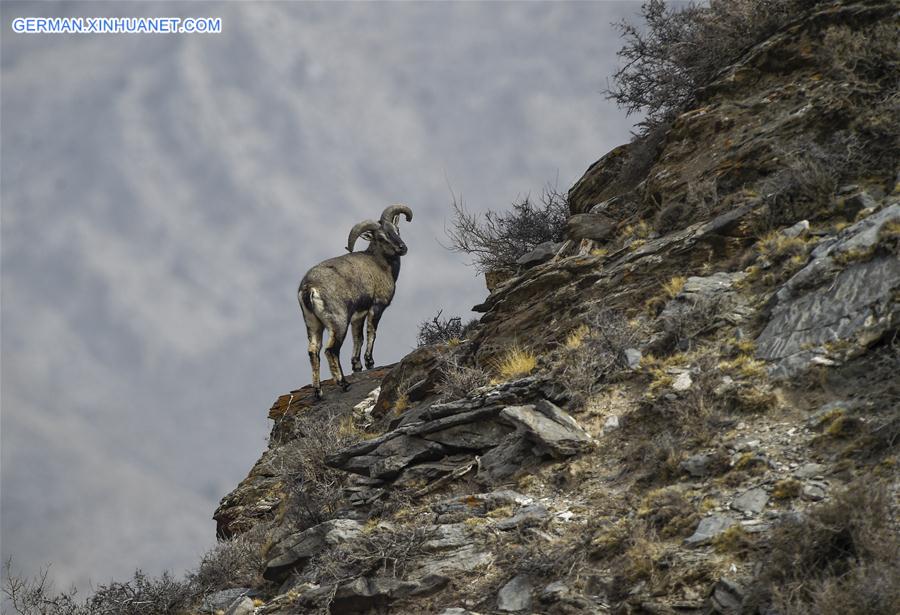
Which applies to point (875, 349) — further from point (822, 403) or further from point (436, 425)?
point (436, 425)

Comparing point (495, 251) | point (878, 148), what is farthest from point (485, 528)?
point (495, 251)

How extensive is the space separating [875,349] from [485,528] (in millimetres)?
3486

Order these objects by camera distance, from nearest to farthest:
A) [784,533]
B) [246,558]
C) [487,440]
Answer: [784,533] → [487,440] → [246,558]

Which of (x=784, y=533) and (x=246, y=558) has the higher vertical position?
(x=246, y=558)

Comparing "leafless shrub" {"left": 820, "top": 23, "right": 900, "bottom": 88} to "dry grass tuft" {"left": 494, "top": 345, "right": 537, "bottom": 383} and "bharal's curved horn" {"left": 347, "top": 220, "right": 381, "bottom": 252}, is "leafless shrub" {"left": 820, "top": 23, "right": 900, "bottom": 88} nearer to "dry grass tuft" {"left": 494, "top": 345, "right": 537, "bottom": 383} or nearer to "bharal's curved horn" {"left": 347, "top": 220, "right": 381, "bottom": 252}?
"dry grass tuft" {"left": 494, "top": 345, "right": 537, "bottom": 383}

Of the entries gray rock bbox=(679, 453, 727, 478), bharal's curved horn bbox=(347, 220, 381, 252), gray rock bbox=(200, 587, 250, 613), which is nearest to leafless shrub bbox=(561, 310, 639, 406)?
gray rock bbox=(679, 453, 727, 478)

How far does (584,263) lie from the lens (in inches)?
434

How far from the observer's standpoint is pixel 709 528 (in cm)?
563

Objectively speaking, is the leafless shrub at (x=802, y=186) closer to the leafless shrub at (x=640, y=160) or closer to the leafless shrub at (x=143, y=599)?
the leafless shrub at (x=640, y=160)

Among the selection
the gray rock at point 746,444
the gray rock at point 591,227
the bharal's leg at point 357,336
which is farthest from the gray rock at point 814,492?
the bharal's leg at point 357,336

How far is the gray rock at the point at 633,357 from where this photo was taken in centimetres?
831

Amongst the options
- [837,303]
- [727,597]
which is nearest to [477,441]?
[837,303]

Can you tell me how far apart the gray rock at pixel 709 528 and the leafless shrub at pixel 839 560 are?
1.50ft

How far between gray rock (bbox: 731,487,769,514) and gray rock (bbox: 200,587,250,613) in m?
5.88
